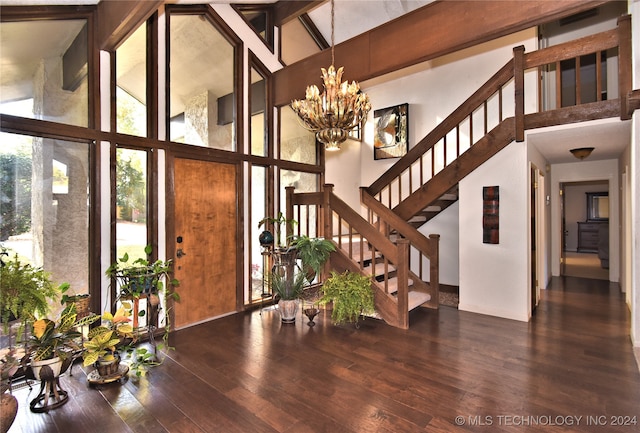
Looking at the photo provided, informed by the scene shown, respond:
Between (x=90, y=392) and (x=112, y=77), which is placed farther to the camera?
(x=112, y=77)

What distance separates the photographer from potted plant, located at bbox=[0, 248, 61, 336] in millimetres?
2471

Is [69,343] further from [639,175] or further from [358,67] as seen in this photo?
[639,175]

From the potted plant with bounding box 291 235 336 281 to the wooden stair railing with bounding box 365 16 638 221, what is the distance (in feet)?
5.44

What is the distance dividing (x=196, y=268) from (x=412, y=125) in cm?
483

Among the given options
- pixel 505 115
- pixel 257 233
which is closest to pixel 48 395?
pixel 257 233

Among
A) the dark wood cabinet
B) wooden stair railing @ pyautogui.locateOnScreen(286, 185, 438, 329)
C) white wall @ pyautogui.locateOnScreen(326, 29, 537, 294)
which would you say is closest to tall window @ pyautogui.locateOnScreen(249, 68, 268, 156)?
wooden stair railing @ pyautogui.locateOnScreen(286, 185, 438, 329)

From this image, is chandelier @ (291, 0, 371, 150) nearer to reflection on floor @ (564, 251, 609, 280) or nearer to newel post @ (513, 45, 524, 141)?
newel post @ (513, 45, 524, 141)

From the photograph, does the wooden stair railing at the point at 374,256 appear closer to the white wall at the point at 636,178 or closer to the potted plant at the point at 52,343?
the white wall at the point at 636,178

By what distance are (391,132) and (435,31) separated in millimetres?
3181

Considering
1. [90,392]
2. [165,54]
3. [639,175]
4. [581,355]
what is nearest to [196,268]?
[90,392]

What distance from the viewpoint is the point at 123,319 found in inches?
113

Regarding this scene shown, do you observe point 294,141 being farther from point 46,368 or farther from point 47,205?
point 46,368

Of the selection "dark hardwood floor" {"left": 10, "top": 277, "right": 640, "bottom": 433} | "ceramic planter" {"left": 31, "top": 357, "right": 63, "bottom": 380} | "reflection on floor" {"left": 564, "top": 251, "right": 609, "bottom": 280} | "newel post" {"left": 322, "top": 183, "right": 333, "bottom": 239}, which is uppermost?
"newel post" {"left": 322, "top": 183, "right": 333, "bottom": 239}

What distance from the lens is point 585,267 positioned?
8508 mm
